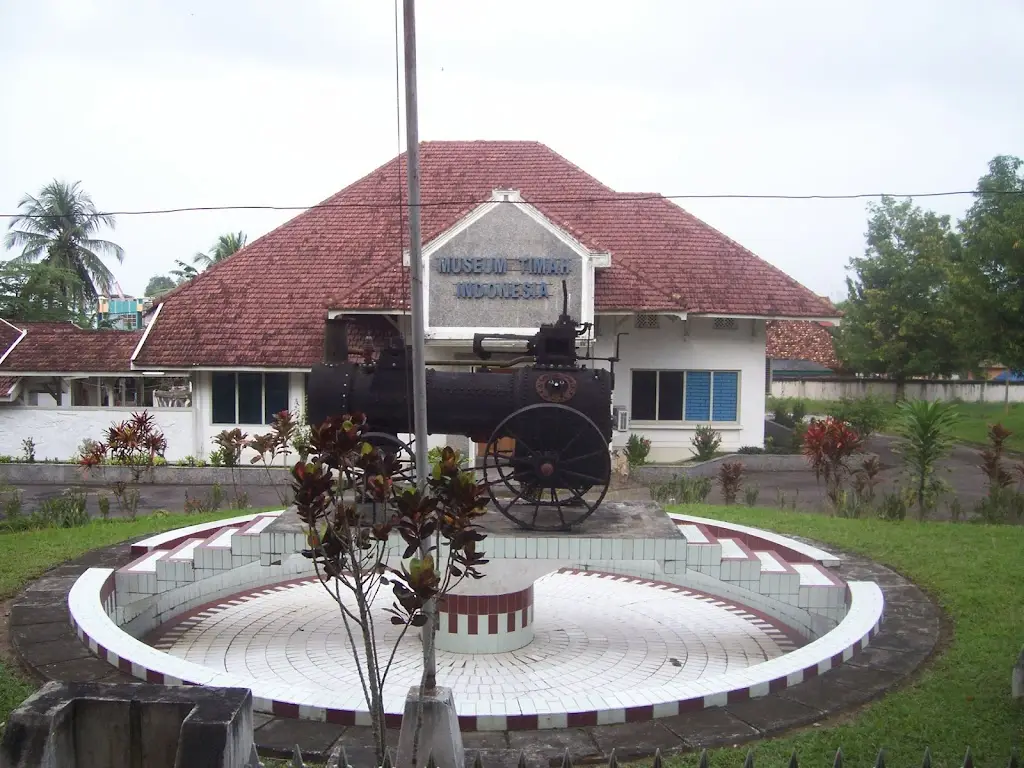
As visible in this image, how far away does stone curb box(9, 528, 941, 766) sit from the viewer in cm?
540

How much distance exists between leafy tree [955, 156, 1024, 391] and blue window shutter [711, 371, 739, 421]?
26.5ft

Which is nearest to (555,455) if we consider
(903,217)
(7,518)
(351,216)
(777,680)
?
(777,680)

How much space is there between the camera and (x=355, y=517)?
4648 millimetres

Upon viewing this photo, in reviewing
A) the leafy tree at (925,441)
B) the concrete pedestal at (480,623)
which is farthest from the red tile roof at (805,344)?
the concrete pedestal at (480,623)

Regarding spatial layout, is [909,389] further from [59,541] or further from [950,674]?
[59,541]

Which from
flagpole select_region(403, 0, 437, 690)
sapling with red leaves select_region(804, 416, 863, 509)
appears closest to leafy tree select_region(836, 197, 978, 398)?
sapling with red leaves select_region(804, 416, 863, 509)

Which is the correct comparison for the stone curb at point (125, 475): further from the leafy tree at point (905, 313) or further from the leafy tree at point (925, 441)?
the leafy tree at point (905, 313)

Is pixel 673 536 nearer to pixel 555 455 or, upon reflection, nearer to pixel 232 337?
pixel 555 455

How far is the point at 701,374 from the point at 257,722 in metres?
16.3

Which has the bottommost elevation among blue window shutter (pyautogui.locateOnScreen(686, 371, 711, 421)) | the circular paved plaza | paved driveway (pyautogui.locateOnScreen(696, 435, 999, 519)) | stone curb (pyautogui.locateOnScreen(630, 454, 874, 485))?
paved driveway (pyautogui.locateOnScreen(696, 435, 999, 519))

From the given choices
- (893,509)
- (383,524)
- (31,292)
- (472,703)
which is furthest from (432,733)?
(31,292)

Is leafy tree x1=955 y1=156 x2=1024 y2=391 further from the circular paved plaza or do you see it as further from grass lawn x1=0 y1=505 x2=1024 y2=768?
the circular paved plaza

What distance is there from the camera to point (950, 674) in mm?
6684

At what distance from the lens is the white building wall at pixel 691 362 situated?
809 inches
